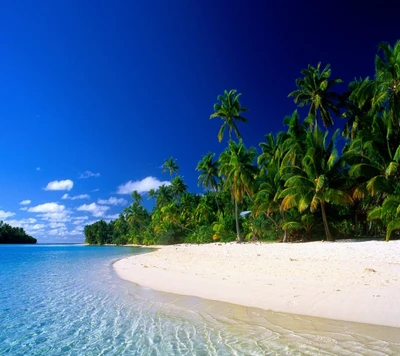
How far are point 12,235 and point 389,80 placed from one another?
129921 millimetres

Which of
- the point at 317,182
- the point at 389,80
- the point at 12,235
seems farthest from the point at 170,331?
the point at 12,235

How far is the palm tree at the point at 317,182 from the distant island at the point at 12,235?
116647 millimetres

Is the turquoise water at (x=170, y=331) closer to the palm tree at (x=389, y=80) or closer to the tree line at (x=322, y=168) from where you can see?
the tree line at (x=322, y=168)

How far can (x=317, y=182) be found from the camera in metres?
20.3

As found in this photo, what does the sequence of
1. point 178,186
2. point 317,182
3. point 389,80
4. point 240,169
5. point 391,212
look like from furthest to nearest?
1. point 178,186
2. point 240,169
3. point 317,182
4. point 389,80
5. point 391,212

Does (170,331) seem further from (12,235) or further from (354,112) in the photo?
(12,235)

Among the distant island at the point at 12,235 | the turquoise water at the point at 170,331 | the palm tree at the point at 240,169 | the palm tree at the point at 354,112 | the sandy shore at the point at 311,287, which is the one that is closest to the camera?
the turquoise water at the point at 170,331

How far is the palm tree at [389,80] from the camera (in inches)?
706

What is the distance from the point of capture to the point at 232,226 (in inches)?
1373

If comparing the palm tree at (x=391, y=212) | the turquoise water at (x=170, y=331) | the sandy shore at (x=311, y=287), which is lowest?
the turquoise water at (x=170, y=331)

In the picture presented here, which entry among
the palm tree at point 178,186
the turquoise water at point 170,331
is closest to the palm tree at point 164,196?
the palm tree at point 178,186

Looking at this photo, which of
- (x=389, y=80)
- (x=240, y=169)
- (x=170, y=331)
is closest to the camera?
(x=170, y=331)

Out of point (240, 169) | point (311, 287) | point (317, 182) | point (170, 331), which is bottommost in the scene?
point (170, 331)

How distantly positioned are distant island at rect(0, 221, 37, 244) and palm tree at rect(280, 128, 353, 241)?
117m
